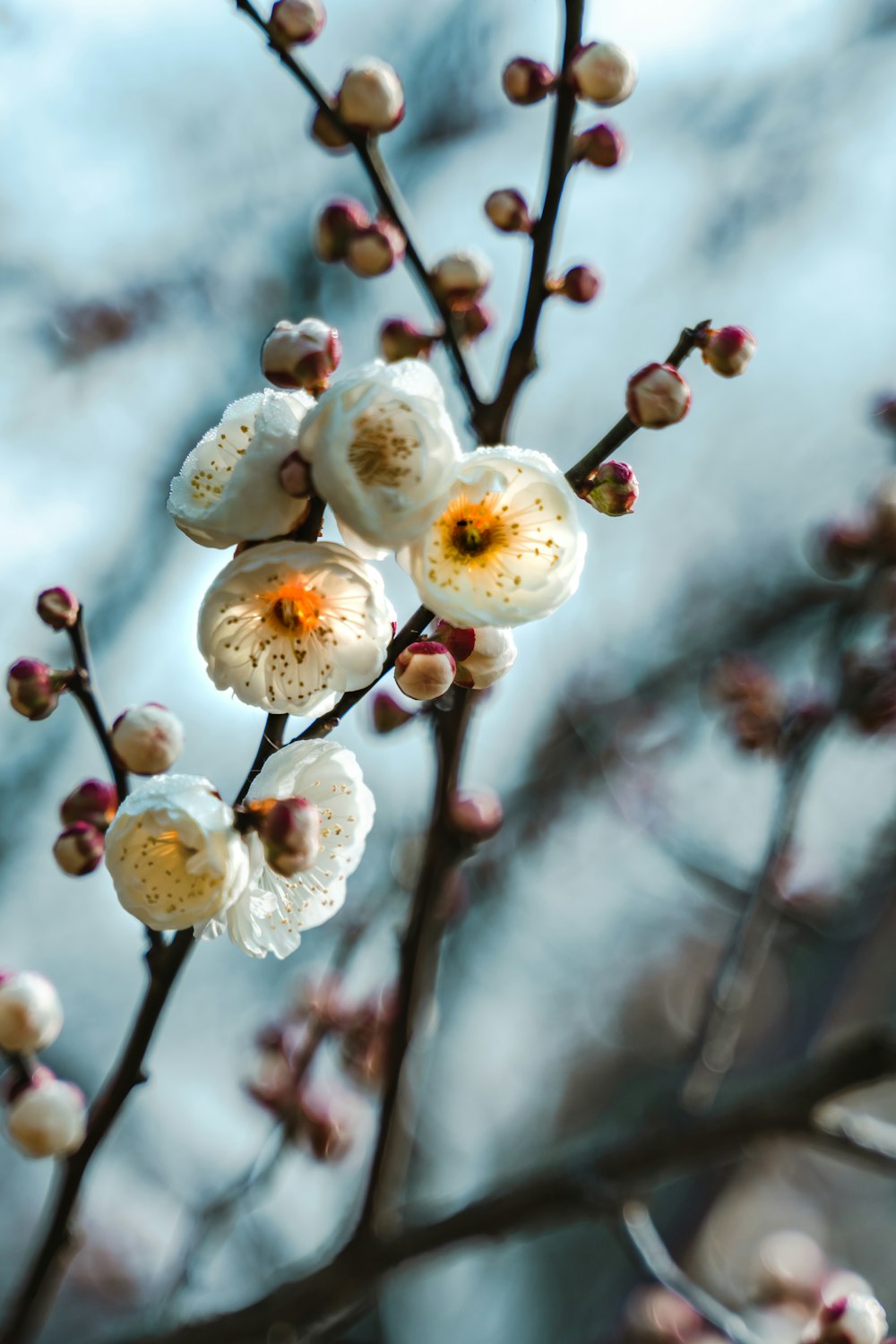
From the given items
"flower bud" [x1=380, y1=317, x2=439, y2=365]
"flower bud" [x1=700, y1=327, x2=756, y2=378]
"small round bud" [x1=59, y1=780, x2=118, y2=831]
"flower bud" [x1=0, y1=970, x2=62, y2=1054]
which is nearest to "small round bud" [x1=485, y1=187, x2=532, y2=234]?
"flower bud" [x1=380, y1=317, x2=439, y2=365]

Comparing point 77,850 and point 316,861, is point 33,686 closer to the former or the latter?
point 77,850

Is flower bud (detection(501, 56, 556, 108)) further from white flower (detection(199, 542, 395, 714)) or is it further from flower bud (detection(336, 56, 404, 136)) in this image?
white flower (detection(199, 542, 395, 714))

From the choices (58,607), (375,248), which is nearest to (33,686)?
(58,607)

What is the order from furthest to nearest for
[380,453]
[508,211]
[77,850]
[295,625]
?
[508,211] < [77,850] < [295,625] < [380,453]

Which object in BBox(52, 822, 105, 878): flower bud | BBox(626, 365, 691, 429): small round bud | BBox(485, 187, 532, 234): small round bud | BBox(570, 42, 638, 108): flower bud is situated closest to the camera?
BBox(626, 365, 691, 429): small round bud

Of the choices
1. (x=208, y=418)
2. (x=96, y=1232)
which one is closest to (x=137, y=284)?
(x=208, y=418)

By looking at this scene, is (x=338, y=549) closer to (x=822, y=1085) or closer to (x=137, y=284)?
(x=822, y=1085)
